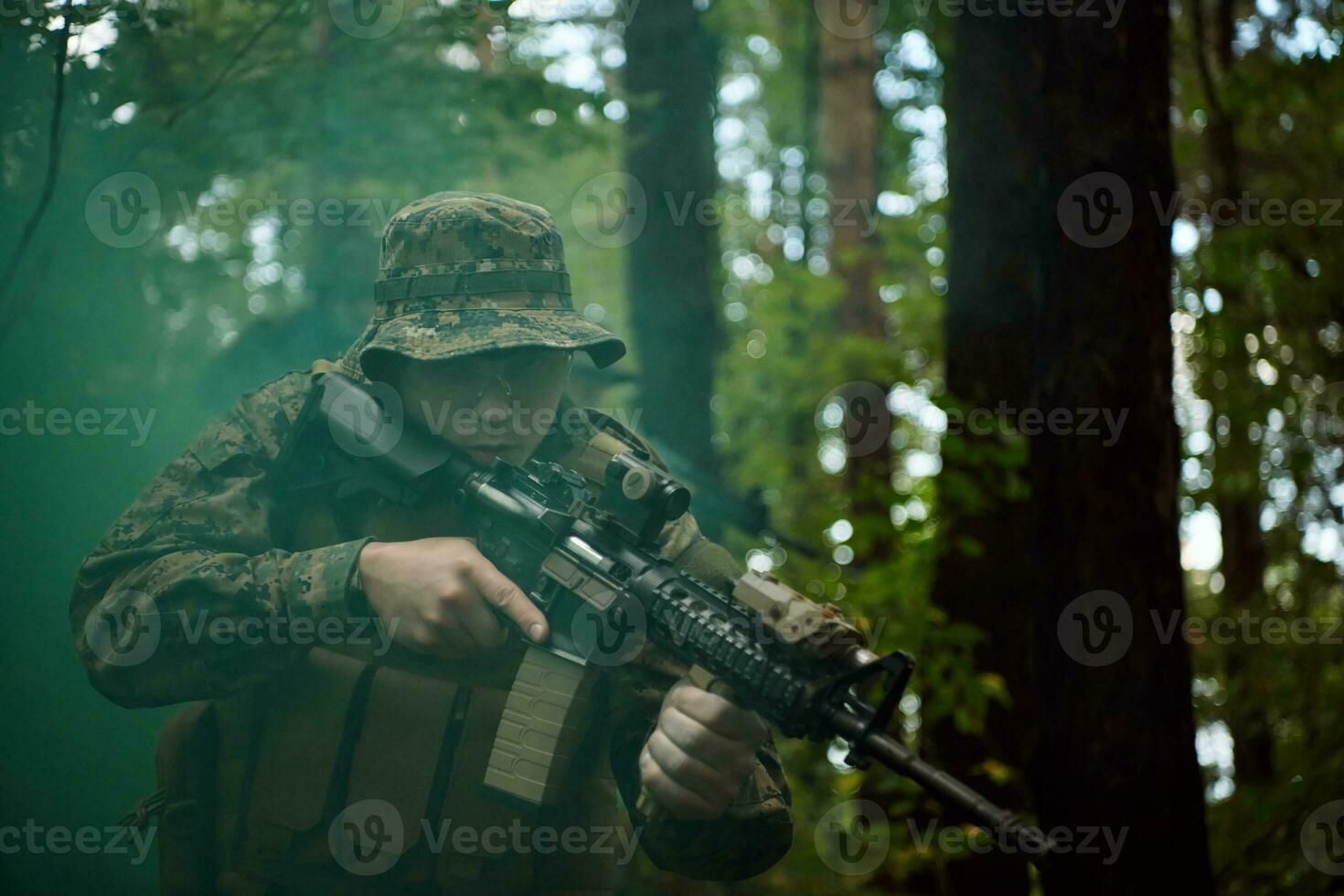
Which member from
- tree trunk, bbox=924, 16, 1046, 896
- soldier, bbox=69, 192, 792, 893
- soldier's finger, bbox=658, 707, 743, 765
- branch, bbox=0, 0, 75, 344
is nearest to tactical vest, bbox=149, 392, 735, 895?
soldier, bbox=69, 192, 792, 893

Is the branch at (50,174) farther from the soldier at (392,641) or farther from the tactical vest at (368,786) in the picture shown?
the tactical vest at (368,786)

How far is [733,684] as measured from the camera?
7.63 feet

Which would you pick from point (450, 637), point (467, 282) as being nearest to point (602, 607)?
point (450, 637)

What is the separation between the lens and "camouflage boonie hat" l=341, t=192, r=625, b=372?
2715mm

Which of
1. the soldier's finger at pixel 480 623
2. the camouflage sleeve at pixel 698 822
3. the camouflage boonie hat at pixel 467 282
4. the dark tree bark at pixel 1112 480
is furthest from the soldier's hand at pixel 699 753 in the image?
the dark tree bark at pixel 1112 480

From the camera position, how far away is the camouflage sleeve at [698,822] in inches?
102

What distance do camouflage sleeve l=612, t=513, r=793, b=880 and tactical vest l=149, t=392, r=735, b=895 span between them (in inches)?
2.1

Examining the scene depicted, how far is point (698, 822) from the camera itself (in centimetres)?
254

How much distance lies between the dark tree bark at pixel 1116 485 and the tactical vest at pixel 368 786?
4.65 ft

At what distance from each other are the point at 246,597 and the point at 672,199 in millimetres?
5109

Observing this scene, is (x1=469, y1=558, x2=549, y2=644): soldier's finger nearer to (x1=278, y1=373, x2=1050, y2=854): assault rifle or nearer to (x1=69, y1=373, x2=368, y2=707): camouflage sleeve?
(x1=278, y1=373, x2=1050, y2=854): assault rifle

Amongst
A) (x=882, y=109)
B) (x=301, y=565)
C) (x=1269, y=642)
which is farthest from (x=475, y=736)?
(x=882, y=109)

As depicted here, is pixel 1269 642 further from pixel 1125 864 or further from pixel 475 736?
pixel 475 736

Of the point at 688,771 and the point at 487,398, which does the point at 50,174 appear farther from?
the point at 688,771
